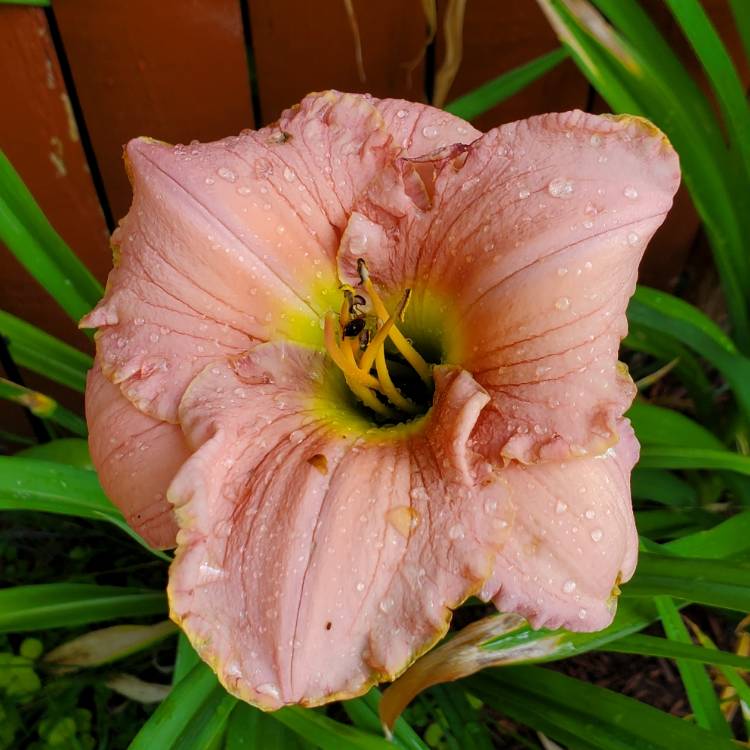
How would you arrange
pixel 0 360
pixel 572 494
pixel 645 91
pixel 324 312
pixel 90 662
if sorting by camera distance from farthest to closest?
pixel 0 360
pixel 90 662
pixel 645 91
pixel 324 312
pixel 572 494

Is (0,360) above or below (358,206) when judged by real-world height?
below

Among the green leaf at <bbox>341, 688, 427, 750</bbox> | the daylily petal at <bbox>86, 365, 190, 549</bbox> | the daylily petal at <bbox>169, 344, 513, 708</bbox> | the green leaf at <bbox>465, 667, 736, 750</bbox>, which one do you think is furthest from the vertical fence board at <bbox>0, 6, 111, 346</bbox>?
the green leaf at <bbox>465, 667, 736, 750</bbox>

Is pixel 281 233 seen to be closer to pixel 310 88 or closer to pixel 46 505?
pixel 46 505

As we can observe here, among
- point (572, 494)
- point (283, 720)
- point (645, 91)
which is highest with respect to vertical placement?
point (645, 91)

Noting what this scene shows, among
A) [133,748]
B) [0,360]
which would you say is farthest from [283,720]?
[0,360]

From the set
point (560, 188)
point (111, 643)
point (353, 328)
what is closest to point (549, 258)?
point (560, 188)

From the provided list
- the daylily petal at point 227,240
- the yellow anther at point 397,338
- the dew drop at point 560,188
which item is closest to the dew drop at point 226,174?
the daylily petal at point 227,240
